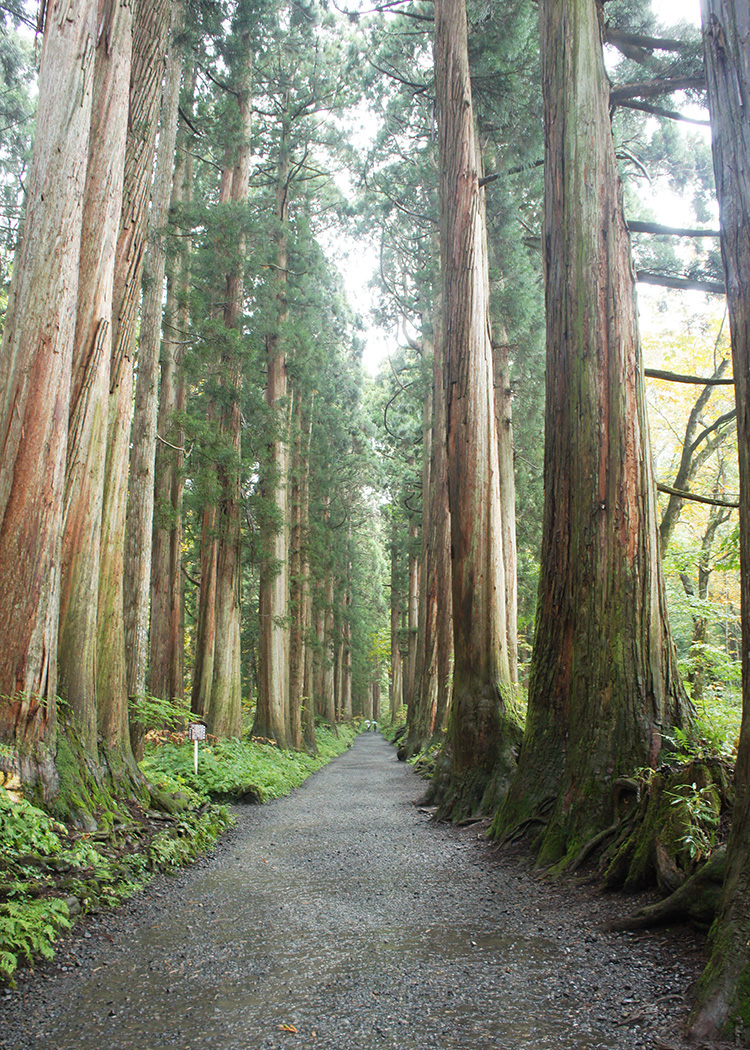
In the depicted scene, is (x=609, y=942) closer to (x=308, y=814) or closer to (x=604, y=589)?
(x=604, y=589)

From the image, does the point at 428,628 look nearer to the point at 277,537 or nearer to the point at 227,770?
the point at 277,537

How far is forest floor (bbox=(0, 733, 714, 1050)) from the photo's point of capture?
243 cm

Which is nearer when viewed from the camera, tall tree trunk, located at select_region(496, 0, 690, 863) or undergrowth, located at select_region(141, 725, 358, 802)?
tall tree trunk, located at select_region(496, 0, 690, 863)

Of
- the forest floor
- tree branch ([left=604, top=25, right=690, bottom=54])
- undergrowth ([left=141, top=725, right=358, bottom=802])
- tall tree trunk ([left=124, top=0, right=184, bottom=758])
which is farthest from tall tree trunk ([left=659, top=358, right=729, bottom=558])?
the forest floor

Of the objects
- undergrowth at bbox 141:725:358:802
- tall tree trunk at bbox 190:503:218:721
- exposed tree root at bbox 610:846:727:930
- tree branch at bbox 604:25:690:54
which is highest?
tree branch at bbox 604:25:690:54

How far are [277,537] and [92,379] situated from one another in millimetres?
9622

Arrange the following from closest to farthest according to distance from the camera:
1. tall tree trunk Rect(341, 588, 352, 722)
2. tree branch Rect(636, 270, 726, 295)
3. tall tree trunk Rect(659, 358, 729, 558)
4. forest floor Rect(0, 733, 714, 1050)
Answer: forest floor Rect(0, 733, 714, 1050) → tree branch Rect(636, 270, 726, 295) → tall tree trunk Rect(659, 358, 729, 558) → tall tree trunk Rect(341, 588, 352, 722)

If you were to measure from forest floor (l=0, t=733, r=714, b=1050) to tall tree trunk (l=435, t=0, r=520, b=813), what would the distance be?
2.55 metres

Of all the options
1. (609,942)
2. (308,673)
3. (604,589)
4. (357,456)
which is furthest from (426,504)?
(609,942)

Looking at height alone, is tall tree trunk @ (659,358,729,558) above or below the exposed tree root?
above

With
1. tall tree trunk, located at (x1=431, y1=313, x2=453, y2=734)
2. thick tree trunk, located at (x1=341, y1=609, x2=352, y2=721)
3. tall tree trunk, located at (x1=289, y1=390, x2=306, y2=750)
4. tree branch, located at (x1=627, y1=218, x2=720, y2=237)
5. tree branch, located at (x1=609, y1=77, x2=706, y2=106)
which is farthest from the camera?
thick tree trunk, located at (x1=341, y1=609, x2=352, y2=721)

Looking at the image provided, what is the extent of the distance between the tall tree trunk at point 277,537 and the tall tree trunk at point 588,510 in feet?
31.5

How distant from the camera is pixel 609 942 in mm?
3240

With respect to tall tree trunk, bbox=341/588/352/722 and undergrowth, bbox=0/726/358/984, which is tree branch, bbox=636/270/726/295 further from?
tall tree trunk, bbox=341/588/352/722
